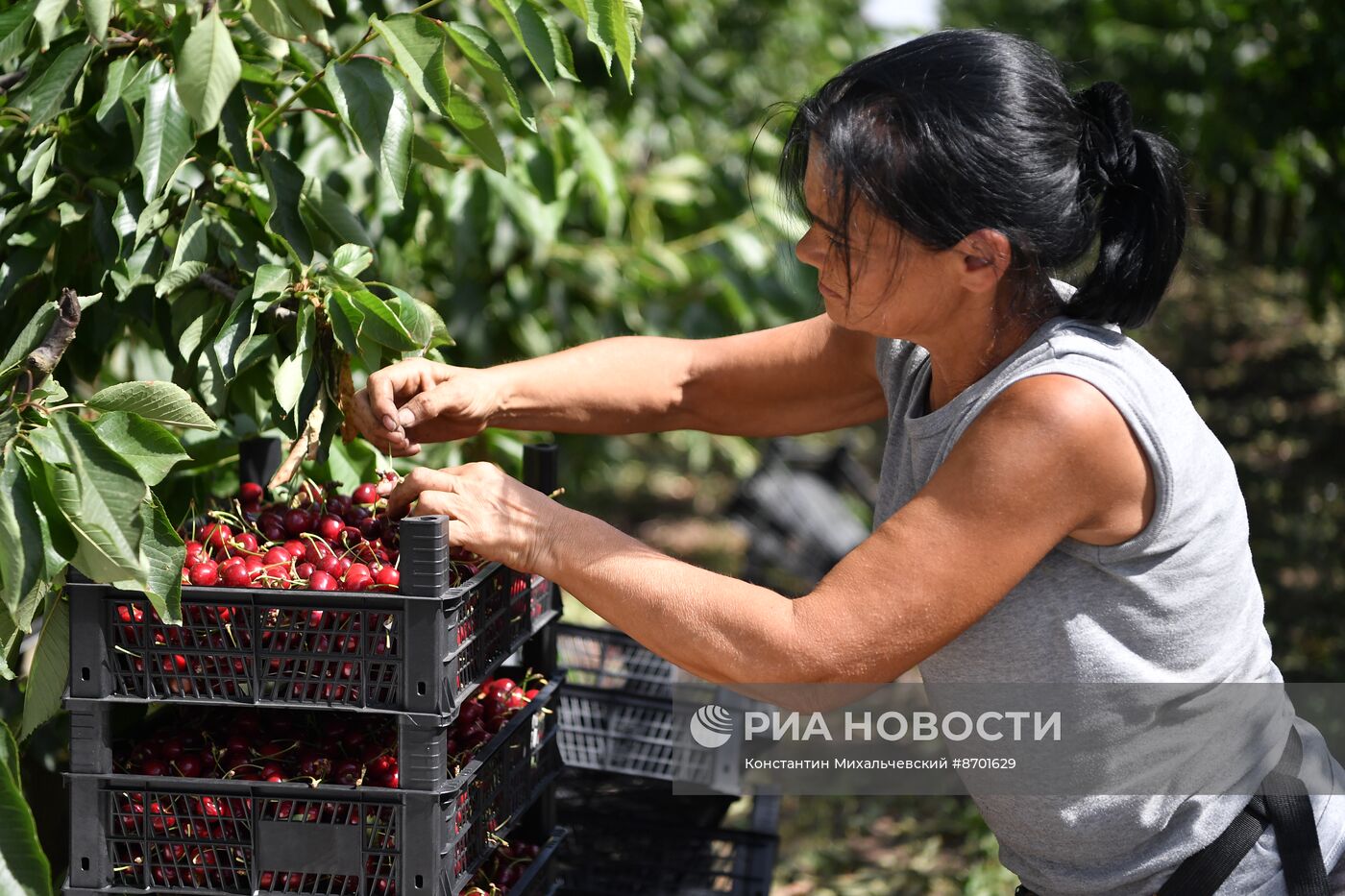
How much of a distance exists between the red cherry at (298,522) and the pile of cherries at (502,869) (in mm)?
497

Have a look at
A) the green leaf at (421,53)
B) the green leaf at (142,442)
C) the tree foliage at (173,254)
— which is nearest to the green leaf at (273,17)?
the tree foliage at (173,254)

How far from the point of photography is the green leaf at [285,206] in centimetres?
179

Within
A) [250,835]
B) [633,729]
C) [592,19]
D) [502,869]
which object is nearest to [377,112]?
[592,19]

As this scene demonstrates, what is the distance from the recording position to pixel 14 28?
156cm

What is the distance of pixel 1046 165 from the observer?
1476 millimetres

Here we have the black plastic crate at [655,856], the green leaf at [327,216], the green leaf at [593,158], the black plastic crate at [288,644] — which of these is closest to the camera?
the black plastic crate at [288,644]

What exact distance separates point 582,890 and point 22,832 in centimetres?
116

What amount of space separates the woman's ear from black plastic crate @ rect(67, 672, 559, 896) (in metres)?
0.83

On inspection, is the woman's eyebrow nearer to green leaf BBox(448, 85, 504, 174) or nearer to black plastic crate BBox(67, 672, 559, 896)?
green leaf BBox(448, 85, 504, 174)

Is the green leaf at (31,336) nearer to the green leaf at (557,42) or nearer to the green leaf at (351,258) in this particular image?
the green leaf at (351,258)

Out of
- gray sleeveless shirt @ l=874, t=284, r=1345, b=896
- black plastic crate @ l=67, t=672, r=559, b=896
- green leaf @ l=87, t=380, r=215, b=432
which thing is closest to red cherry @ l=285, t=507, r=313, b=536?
green leaf @ l=87, t=380, r=215, b=432

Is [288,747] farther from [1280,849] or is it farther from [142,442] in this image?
[1280,849]

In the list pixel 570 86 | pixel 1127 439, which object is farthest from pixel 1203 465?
pixel 570 86

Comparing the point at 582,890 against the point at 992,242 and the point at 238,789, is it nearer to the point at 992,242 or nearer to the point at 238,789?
the point at 238,789
